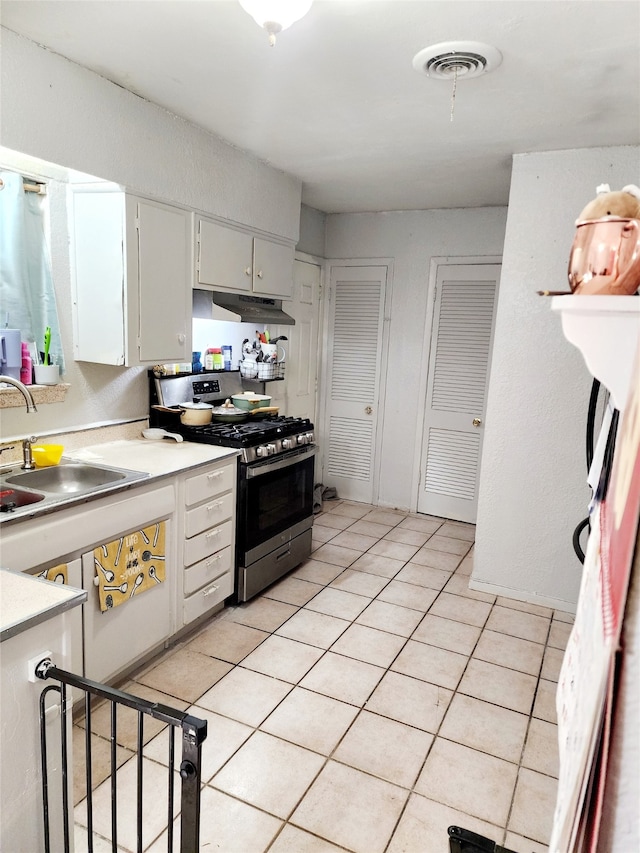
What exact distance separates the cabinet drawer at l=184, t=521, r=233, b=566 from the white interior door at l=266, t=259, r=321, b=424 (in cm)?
164

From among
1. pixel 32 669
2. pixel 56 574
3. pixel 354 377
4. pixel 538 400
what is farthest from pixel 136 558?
pixel 354 377

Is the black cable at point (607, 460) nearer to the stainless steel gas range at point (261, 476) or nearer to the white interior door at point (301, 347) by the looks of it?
the stainless steel gas range at point (261, 476)

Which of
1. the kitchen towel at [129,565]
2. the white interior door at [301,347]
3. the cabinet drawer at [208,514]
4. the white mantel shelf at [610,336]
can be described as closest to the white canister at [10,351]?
the kitchen towel at [129,565]

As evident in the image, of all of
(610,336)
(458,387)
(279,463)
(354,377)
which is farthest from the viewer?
(354,377)

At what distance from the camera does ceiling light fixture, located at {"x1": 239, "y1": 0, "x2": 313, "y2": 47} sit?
155 cm

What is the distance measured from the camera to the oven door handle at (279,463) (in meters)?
3.08


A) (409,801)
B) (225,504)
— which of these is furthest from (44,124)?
(409,801)

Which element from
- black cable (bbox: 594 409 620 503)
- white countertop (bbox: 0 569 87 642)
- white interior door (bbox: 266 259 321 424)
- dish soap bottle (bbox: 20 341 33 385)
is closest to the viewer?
black cable (bbox: 594 409 620 503)

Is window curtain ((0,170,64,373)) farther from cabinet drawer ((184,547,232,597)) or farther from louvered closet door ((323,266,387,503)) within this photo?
louvered closet door ((323,266,387,503))

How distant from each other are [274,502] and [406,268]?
2455 mm

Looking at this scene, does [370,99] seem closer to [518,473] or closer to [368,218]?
[518,473]

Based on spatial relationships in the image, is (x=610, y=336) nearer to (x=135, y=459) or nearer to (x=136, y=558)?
(x=136, y=558)

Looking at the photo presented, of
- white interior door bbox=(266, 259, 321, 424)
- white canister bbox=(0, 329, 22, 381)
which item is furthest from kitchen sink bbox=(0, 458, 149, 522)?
white interior door bbox=(266, 259, 321, 424)

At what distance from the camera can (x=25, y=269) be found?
245 centimetres
